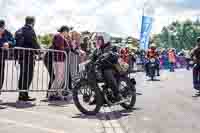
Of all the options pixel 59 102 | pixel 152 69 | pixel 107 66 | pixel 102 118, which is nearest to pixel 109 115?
pixel 102 118

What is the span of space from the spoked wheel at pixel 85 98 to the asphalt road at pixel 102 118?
0.57 ft

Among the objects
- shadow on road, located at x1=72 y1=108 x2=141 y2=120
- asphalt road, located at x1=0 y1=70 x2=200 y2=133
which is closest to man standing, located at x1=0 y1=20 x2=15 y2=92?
asphalt road, located at x1=0 y1=70 x2=200 y2=133

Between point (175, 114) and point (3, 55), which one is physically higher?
point (3, 55)

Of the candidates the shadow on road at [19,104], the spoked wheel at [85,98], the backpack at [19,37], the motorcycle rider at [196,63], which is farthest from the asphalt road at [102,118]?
the motorcycle rider at [196,63]

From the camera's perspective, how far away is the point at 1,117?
9016 millimetres

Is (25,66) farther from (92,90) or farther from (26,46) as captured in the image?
(92,90)

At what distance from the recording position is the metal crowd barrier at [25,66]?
11023 millimetres

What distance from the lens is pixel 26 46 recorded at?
36.8 ft

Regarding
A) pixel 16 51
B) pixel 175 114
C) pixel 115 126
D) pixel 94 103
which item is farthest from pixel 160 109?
pixel 16 51

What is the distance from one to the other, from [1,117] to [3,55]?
2.30 m

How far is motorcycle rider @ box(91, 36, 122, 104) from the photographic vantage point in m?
9.93

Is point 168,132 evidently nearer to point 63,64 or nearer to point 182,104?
point 182,104

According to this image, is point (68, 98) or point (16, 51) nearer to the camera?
point (16, 51)

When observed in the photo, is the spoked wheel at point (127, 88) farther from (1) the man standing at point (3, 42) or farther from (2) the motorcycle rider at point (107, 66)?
(1) the man standing at point (3, 42)
